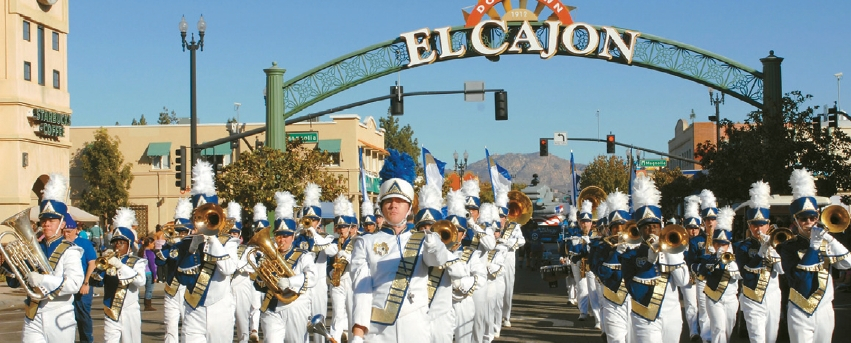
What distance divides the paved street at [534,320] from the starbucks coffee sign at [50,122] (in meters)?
13.2

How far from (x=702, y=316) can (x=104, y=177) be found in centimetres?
4966

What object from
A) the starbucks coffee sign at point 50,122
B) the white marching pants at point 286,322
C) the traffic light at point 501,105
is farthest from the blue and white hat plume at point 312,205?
the starbucks coffee sign at point 50,122

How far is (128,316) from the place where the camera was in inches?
501

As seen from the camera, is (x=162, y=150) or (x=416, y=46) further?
(x=162, y=150)

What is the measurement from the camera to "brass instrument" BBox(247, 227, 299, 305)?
1139 cm

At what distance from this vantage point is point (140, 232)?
209 ft

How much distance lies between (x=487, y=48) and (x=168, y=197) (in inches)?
1481

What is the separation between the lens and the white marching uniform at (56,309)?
9.66 m

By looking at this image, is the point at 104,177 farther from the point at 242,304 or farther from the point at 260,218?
the point at 242,304

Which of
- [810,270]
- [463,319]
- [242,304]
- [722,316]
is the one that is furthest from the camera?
[242,304]

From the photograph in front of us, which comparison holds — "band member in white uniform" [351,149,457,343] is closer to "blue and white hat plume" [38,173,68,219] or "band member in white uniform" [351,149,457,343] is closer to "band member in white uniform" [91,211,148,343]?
"blue and white hat plume" [38,173,68,219]

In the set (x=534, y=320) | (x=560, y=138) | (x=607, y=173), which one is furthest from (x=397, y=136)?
(x=534, y=320)

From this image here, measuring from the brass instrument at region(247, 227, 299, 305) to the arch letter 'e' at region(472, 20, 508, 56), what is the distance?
19.8 m

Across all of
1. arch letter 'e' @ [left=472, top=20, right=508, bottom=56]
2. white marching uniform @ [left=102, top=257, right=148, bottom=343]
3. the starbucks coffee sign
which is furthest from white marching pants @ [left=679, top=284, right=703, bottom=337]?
the starbucks coffee sign
